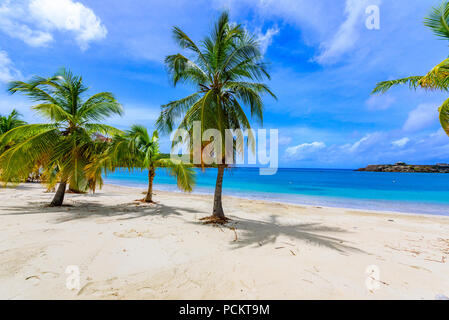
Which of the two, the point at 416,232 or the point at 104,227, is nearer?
the point at 104,227

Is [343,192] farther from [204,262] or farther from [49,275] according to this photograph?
[49,275]

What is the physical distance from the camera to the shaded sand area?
2299 millimetres

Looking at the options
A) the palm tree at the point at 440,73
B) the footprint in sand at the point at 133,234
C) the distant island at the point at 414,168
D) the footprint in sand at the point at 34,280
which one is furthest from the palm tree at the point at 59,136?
the distant island at the point at 414,168

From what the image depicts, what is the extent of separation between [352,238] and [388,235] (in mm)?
1577

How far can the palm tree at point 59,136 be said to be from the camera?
6.32 meters

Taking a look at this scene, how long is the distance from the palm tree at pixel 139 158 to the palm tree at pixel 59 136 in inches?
32.0

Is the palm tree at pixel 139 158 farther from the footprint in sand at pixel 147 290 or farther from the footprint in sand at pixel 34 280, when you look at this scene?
the footprint in sand at pixel 147 290

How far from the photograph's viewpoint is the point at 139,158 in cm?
832

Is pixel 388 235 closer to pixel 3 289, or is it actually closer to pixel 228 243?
pixel 228 243

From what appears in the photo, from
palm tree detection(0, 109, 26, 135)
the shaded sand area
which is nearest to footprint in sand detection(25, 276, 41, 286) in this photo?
the shaded sand area

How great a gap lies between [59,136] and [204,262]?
7.56 metres

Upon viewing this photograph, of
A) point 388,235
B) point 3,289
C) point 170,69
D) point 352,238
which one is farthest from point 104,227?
point 388,235

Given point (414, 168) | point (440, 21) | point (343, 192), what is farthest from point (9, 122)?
point (414, 168)
